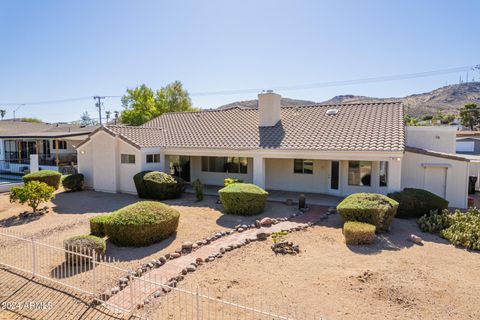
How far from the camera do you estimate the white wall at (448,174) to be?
51.2 ft

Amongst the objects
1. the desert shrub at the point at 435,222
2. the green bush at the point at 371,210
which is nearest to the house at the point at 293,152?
the desert shrub at the point at 435,222

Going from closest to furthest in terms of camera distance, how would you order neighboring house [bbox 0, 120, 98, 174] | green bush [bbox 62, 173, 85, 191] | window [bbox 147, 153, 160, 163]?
window [bbox 147, 153, 160, 163] < green bush [bbox 62, 173, 85, 191] < neighboring house [bbox 0, 120, 98, 174]

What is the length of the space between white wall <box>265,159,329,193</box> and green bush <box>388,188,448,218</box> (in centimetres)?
519

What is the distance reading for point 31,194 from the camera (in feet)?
48.6

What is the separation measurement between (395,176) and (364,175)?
2.19 m

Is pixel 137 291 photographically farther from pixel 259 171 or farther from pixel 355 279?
pixel 259 171

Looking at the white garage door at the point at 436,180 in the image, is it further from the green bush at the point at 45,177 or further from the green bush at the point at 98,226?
the green bush at the point at 45,177

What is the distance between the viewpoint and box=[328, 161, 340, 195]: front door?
18.0 meters

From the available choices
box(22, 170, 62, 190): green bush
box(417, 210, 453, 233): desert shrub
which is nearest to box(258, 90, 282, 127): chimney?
box(417, 210, 453, 233): desert shrub

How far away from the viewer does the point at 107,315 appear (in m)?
6.87

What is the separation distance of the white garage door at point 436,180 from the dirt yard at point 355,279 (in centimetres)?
562

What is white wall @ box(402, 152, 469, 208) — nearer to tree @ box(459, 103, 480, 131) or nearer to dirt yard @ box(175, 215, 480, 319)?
dirt yard @ box(175, 215, 480, 319)

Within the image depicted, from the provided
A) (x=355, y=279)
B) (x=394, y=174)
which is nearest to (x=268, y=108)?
(x=394, y=174)

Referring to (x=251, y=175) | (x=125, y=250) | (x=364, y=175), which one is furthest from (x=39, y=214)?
(x=364, y=175)
